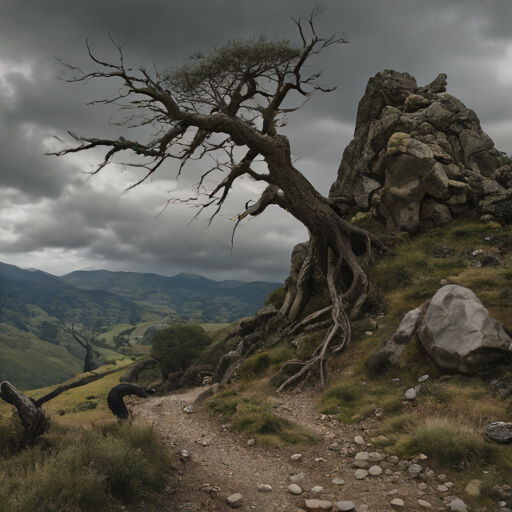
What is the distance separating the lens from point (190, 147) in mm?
16688

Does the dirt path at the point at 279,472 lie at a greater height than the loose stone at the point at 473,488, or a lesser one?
lesser

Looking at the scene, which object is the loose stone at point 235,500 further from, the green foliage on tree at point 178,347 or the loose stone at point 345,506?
the green foliage on tree at point 178,347

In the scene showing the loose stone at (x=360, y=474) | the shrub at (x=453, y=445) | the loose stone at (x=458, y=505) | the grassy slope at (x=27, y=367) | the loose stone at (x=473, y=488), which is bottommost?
the grassy slope at (x=27, y=367)

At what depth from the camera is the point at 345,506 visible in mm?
5332

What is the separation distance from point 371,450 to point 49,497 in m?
6.28

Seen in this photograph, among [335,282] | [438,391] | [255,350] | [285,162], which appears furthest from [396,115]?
[438,391]

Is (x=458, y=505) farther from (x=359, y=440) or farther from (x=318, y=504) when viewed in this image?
(x=359, y=440)

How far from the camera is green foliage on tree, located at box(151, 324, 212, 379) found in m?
37.8

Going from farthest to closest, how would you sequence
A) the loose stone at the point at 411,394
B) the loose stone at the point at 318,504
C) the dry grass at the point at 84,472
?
the loose stone at the point at 411,394 < the loose stone at the point at 318,504 < the dry grass at the point at 84,472

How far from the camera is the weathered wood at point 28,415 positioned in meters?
6.48

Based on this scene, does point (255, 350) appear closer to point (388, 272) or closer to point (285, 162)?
point (388, 272)

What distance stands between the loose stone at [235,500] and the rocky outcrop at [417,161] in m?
19.2

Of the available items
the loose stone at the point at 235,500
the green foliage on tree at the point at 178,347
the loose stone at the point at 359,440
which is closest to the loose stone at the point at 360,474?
the loose stone at the point at 359,440

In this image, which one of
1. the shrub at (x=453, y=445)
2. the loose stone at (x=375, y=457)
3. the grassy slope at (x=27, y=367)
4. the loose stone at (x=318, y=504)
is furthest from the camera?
the grassy slope at (x=27, y=367)
